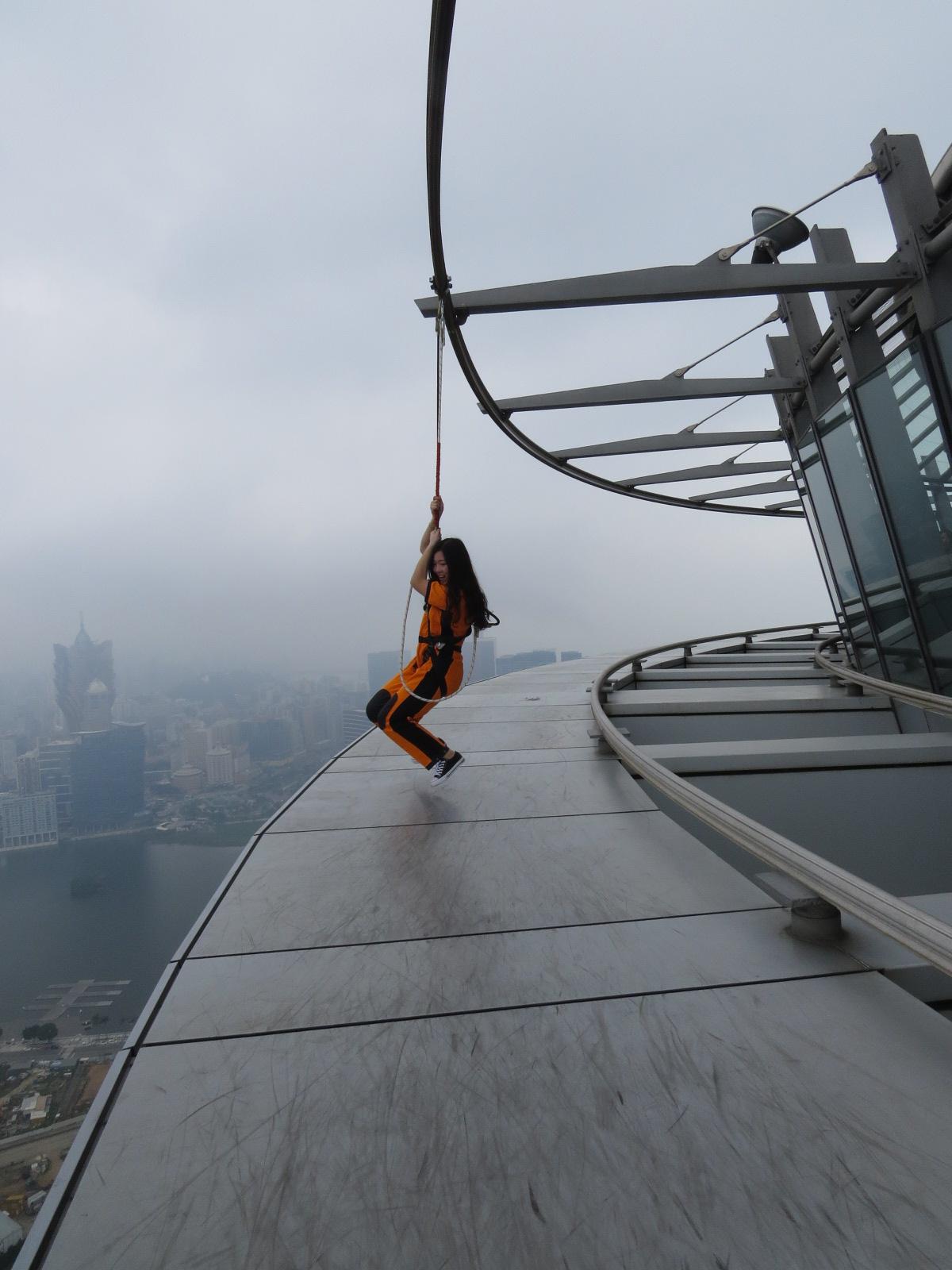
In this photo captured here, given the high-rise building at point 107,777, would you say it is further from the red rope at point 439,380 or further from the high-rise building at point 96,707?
the red rope at point 439,380

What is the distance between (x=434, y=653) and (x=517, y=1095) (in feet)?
12.2

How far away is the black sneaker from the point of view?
5.40 metres

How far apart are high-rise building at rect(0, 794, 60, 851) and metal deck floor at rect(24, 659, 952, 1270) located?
12.1m

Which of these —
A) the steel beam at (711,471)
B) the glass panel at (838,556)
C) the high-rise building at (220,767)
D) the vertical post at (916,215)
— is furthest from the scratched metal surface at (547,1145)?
the steel beam at (711,471)

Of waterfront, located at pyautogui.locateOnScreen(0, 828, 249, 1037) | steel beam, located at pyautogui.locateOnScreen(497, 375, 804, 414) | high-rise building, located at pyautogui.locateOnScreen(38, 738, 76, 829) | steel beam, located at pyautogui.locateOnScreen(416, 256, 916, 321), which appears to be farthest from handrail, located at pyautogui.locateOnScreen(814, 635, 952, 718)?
high-rise building, located at pyautogui.locateOnScreen(38, 738, 76, 829)

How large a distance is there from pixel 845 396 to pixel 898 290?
Result: 2007mm

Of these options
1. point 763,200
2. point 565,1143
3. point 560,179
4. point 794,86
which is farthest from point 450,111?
point 763,200

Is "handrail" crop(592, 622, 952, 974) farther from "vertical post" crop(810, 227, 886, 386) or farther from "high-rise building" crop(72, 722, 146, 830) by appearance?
"high-rise building" crop(72, 722, 146, 830)

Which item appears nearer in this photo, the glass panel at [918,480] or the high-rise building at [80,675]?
the glass panel at [918,480]

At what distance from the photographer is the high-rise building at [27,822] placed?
13008 mm

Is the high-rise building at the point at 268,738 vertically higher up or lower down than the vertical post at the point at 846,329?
lower down

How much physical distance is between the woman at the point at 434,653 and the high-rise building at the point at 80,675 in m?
20.2

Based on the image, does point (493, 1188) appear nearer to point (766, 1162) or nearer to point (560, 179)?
point (766, 1162)

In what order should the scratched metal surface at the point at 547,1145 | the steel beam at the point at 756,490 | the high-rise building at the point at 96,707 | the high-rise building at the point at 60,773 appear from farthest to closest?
the high-rise building at the point at 96,707 < the steel beam at the point at 756,490 < the high-rise building at the point at 60,773 < the scratched metal surface at the point at 547,1145
